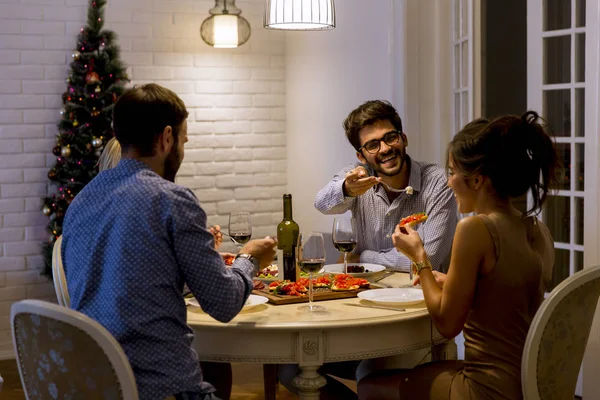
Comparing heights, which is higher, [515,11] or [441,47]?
[515,11]

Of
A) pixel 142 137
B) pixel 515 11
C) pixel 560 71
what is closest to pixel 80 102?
pixel 560 71

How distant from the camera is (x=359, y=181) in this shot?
3146mm

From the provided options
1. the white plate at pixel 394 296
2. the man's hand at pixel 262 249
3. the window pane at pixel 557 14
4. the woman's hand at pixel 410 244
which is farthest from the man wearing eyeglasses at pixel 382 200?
the window pane at pixel 557 14

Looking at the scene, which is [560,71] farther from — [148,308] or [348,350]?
[148,308]

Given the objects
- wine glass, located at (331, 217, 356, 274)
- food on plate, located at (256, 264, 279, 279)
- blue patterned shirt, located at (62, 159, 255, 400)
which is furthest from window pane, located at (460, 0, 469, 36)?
blue patterned shirt, located at (62, 159, 255, 400)

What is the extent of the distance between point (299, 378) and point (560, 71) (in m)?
2.12

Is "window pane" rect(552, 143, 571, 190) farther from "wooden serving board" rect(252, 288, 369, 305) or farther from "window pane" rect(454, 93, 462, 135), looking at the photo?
"wooden serving board" rect(252, 288, 369, 305)

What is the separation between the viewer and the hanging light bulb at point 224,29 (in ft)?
17.2

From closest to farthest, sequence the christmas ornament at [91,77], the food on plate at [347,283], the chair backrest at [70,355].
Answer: the chair backrest at [70,355]
the food on plate at [347,283]
the christmas ornament at [91,77]

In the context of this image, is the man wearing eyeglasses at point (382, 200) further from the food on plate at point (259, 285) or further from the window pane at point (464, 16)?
the window pane at point (464, 16)

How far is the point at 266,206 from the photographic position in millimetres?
5695

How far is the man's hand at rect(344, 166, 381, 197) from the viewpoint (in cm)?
312

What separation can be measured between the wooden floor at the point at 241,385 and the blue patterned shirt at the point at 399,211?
3.98 ft

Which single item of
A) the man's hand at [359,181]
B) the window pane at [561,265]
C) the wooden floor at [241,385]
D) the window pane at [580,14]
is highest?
the window pane at [580,14]
